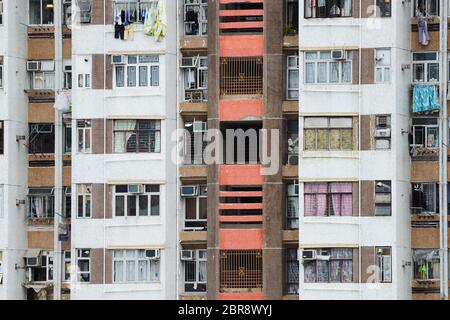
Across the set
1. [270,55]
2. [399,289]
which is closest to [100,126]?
[270,55]

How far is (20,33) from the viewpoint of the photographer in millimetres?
57000

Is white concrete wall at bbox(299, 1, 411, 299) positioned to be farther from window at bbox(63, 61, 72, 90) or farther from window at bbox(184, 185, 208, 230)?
window at bbox(63, 61, 72, 90)

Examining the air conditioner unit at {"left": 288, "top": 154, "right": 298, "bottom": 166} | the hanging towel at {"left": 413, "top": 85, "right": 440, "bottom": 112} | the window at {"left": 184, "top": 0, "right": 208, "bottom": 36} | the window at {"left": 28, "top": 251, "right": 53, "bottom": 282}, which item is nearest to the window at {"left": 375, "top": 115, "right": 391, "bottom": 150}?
the hanging towel at {"left": 413, "top": 85, "right": 440, "bottom": 112}

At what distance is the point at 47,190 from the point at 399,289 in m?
8.51

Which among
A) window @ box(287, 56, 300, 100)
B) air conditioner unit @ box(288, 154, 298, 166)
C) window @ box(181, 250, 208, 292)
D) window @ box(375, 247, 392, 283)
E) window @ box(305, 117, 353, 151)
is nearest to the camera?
window @ box(375, 247, 392, 283)

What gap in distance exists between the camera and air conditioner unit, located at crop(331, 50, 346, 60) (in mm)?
55219

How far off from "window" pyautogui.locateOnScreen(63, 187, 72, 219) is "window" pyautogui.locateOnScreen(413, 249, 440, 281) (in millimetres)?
7919

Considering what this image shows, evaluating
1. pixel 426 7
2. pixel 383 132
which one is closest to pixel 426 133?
pixel 383 132

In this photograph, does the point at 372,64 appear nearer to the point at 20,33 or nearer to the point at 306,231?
the point at 306,231

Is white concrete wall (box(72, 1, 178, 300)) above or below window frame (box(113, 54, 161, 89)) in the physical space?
below

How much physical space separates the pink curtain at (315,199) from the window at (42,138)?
6.21 m

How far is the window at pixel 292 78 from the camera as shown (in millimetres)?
56156

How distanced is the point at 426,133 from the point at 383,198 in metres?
2.05

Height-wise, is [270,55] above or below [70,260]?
above
